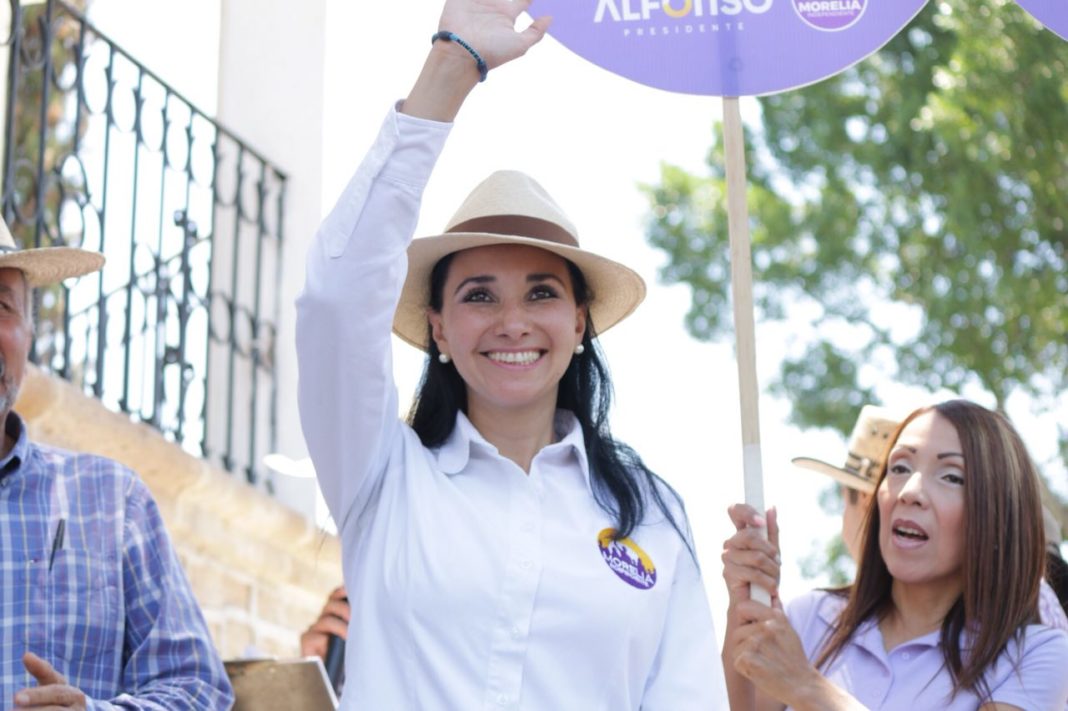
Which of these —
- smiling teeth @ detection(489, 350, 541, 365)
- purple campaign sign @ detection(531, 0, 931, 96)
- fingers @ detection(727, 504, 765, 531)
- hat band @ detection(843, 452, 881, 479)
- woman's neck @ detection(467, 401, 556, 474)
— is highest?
purple campaign sign @ detection(531, 0, 931, 96)

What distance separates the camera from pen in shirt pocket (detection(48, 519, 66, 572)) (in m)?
4.07

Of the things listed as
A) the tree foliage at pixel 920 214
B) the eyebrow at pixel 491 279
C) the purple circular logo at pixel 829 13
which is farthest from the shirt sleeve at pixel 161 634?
the tree foliage at pixel 920 214

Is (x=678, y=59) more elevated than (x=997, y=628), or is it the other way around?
(x=678, y=59)

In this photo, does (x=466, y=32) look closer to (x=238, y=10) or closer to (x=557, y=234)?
(x=557, y=234)

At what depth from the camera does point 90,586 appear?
4.07m

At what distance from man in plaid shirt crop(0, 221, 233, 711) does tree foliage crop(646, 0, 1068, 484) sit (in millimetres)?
7926

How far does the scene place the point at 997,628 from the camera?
434 cm

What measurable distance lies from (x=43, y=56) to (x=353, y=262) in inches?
149

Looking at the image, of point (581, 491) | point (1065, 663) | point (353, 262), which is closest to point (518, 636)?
A: point (581, 491)

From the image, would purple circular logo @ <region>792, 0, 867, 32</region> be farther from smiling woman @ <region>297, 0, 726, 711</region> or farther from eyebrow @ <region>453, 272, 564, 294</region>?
eyebrow @ <region>453, 272, 564, 294</region>

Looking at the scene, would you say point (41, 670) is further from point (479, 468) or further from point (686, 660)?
point (686, 660)

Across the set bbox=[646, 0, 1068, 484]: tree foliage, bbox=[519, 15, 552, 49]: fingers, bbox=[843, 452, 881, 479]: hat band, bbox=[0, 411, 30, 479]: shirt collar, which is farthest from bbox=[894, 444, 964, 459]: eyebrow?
bbox=[646, 0, 1068, 484]: tree foliage

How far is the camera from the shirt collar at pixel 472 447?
383 centimetres

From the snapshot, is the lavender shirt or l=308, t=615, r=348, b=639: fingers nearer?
the lavender shirt
